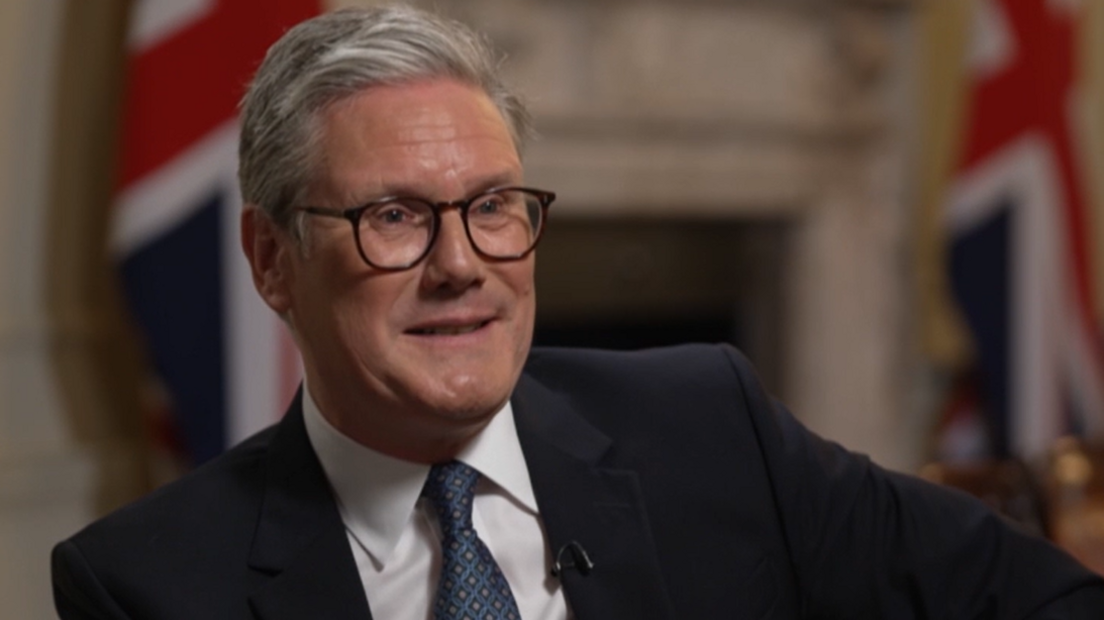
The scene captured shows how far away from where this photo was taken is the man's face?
1.54 metres

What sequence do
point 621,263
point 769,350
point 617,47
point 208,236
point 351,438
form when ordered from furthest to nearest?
point 769,350 → point 621,263 → point 617,47 → point 208,236 → point 351,438

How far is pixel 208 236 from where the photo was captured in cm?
304

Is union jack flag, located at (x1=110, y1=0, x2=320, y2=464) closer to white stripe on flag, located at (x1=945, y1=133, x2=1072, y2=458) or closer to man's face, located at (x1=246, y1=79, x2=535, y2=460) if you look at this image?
man's face, located at (x1=246, y1=79, x2=535, y2=460)

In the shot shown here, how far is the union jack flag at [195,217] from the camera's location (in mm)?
2998

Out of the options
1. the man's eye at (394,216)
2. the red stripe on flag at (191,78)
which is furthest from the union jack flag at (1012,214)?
the man's eye at (394,216)

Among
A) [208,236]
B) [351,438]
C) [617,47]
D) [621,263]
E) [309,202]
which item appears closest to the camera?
[309,202]

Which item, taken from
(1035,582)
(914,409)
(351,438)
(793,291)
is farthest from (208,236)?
(914,409)

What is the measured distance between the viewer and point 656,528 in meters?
1.77

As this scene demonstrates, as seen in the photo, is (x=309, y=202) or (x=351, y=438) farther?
(x=351, y=438)

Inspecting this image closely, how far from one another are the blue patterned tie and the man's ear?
0.25 metres

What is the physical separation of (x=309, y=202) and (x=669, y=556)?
0.57 metres

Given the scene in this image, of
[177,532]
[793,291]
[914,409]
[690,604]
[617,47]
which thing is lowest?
[914,409]

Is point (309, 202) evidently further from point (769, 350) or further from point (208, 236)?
point (769, 350)

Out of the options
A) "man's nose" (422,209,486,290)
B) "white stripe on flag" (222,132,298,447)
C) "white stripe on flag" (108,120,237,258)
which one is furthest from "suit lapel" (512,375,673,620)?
"white stripe on flag" (108,120,237,258)
